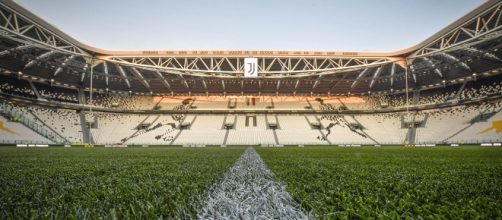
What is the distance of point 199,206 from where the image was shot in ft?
4.65

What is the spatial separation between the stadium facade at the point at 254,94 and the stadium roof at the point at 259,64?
4.9 inches

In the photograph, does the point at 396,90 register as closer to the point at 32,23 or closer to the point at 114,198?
the point at 32,23

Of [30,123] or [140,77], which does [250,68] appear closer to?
[140,77]

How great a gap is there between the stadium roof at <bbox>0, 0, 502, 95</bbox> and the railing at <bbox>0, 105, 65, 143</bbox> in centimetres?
348

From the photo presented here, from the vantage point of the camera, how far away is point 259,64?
29344 millimetres

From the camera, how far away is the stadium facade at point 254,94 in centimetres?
2489

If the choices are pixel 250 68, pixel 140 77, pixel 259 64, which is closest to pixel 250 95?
pixel 259 64

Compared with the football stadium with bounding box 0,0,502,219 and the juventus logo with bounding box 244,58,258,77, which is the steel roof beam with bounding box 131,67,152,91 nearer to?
the football stadium with bounding box 0,0,502,219

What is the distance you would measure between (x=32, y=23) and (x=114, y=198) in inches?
858

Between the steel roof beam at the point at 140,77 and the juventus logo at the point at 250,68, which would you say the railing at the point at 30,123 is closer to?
the steel roof beam at the point at 140,77

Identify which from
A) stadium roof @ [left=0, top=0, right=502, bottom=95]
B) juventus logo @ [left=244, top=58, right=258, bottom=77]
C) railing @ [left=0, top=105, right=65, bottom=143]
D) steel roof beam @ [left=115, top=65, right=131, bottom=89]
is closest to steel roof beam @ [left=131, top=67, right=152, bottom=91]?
stadium roof @ [left=0, top=0, right=502, bottom=95]

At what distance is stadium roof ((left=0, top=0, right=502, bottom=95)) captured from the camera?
1948 centimetres

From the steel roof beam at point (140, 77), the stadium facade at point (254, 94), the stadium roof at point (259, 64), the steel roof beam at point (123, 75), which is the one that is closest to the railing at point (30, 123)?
the stadium facade at point (254, 94)

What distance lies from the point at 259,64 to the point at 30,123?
22437 millimetres
